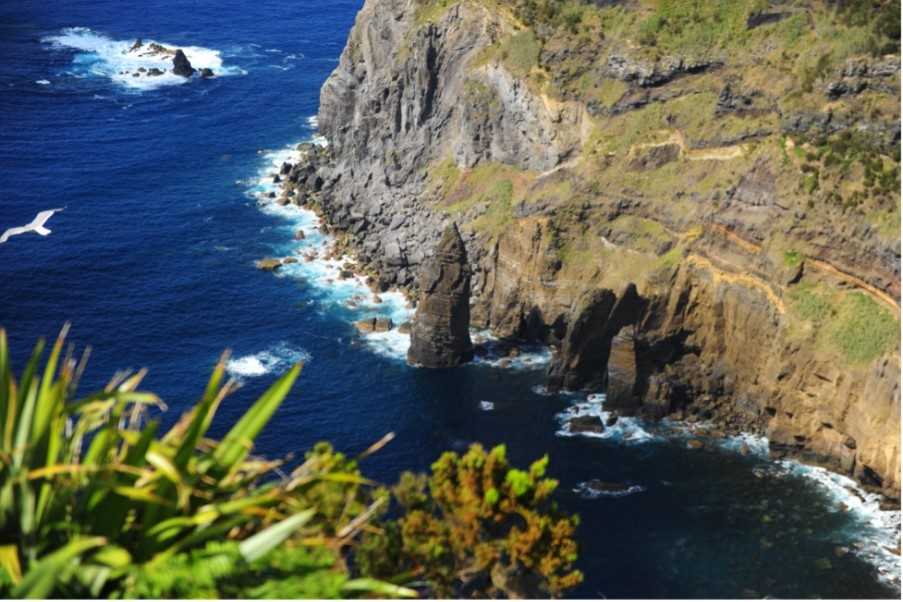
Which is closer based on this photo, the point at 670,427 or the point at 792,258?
the point at 792,258

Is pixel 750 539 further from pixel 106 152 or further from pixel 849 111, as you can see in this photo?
pixel 106 152

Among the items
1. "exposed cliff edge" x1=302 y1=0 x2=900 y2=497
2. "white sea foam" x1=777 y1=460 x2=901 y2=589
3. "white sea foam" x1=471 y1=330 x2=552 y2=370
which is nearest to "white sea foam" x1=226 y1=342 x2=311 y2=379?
"exposed cliff edge" x1=302 y1=0 x2=900 y2=497

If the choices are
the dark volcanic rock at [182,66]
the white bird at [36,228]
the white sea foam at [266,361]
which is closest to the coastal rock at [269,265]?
the white sea foam at [266,361]

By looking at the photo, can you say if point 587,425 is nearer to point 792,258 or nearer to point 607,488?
point 607,488

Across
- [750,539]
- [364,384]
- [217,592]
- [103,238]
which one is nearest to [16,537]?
[217,592]

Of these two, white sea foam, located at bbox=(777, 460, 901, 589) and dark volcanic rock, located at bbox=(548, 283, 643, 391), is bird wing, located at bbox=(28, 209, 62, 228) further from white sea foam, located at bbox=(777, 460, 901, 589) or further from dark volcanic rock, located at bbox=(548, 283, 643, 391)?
white sea foam, located at bbox=(777, 460, 901, 589)

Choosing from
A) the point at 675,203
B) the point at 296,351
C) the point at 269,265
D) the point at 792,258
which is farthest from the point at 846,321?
the point at 269,265

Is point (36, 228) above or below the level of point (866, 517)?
above
